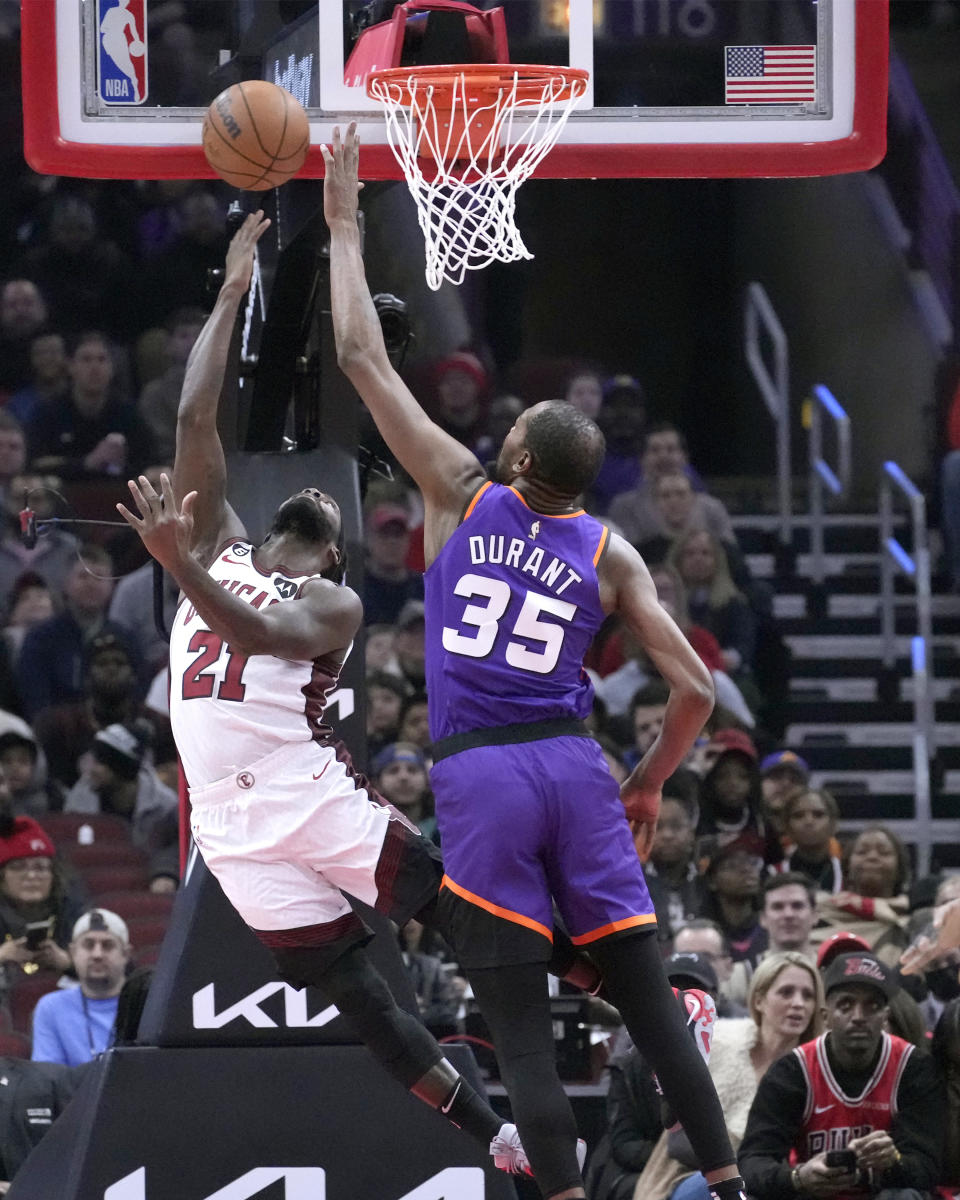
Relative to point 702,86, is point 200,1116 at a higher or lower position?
lower

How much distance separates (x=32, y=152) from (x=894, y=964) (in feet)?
17.1

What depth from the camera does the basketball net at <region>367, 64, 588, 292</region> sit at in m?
6.64

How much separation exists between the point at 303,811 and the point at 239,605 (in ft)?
2.33

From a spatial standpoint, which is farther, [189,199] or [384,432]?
[189,199]

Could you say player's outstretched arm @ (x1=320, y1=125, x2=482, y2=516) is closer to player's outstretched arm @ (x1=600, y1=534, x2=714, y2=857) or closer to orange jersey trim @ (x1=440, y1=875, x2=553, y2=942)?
player's outstretched arm @ (x1=600, y1=534, x2=714, y2=857)

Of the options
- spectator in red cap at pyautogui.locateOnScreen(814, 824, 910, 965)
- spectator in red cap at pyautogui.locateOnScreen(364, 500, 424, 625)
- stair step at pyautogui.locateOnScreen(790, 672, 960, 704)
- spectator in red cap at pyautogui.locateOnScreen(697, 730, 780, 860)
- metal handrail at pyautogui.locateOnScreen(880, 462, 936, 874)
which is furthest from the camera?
stair step at pyautogui.locateOnScreen(790, 672, 960, 704)

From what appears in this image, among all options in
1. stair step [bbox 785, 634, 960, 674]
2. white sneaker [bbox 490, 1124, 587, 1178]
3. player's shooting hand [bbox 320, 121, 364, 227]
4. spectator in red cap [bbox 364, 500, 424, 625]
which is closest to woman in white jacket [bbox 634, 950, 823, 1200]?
white sneaker [bbox 490, 1124, 587, 1178]

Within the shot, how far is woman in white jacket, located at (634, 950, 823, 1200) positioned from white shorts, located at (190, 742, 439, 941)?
8.56 feet

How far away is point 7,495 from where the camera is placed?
1389 cm

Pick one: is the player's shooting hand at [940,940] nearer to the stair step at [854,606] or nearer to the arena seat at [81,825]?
the arena seat at [81,825]

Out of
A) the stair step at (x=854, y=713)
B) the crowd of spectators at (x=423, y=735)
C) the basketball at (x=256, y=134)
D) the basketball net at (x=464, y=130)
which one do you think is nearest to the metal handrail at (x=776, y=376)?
the crowd of spectators at (x=423, y=735)

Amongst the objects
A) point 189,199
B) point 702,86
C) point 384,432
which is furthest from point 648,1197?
point 189,199

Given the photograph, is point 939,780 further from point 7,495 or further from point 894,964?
point 7,495

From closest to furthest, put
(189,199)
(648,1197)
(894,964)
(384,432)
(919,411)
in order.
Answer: (384,432), (648,1197), (894,964), (189,199), (919,411)
